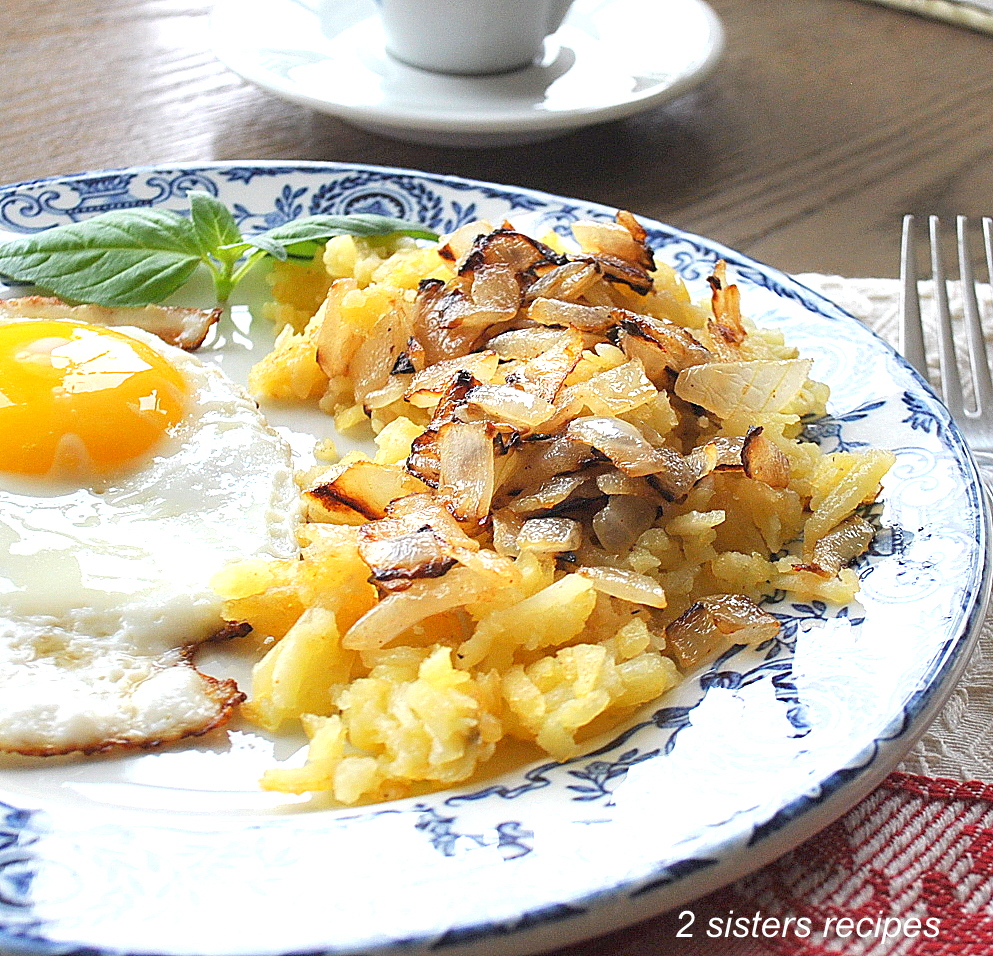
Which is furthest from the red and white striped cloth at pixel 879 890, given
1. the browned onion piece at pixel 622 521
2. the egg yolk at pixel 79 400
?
the egg yolk at pixel 79 400

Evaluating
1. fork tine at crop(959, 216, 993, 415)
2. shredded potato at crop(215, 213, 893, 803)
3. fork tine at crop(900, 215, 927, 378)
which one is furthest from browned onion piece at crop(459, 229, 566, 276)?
fork tine at crop(959, 216, 993, 415)

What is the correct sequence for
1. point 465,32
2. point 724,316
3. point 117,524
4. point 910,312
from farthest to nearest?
1. point 465,32
2. point 910,312
3. point 724,316
4. point 117,524

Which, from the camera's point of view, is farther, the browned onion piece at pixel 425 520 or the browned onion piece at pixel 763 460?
the browned onion piece at pixel 763 460

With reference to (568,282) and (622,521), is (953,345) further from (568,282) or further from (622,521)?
(622,521)

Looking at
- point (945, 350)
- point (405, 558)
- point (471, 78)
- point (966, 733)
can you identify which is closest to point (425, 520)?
point (405, 558)

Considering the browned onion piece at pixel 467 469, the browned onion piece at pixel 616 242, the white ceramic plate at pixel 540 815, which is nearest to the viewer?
the white ceramic plate at pixel 540 815

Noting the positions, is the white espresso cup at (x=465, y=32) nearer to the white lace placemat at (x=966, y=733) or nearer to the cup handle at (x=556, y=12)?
the cup handle at (x=556, y=12)
